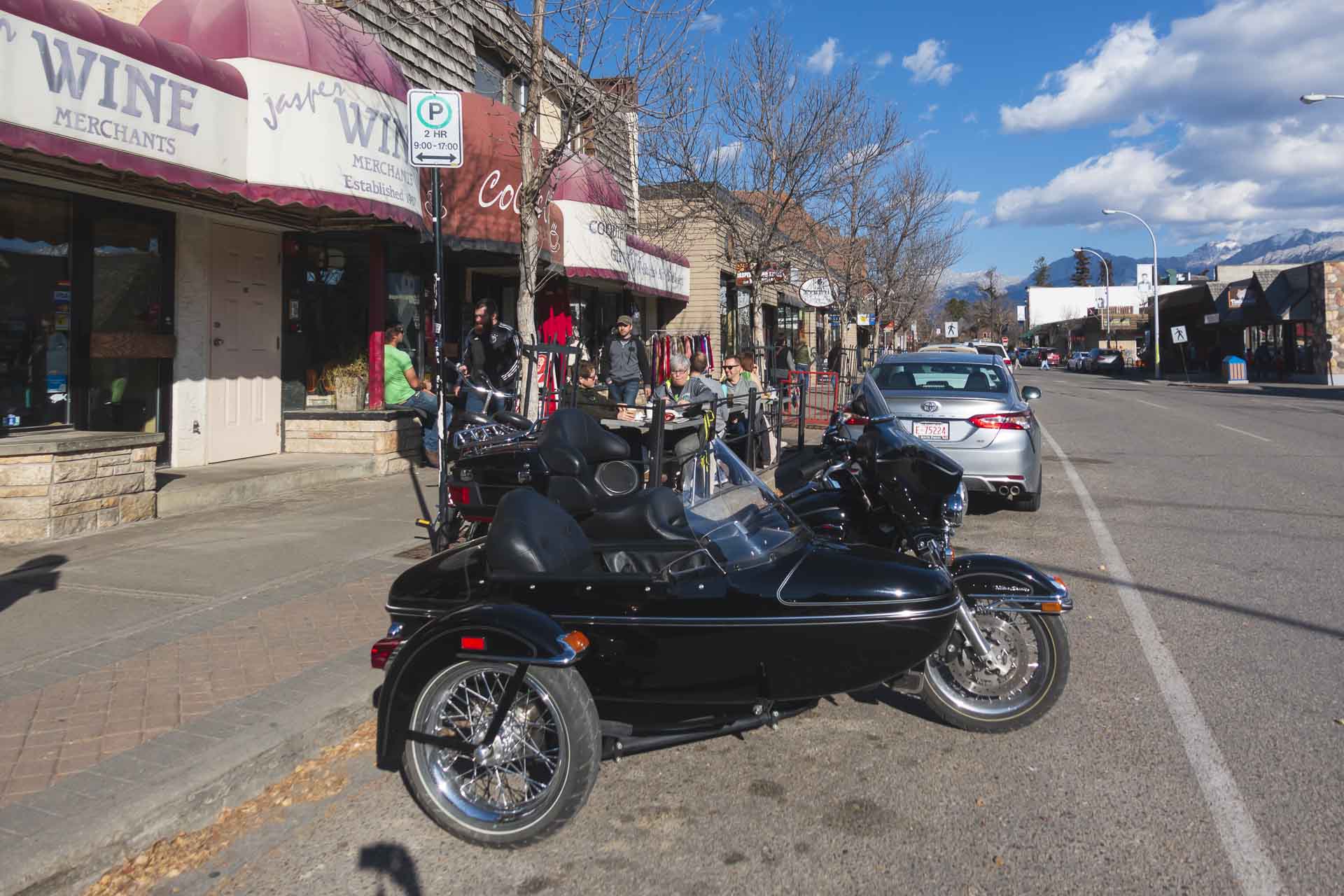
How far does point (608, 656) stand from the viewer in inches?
145

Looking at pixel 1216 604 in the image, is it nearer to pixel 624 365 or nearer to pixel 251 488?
pixel 251 488

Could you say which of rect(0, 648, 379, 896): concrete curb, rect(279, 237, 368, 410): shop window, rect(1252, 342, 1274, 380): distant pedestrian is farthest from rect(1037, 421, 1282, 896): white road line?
rect(1252, 342, 1274, 380): distant pedestrian

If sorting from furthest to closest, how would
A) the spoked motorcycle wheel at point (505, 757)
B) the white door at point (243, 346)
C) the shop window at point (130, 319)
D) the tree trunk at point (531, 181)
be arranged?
1. the white door at point (243, 346)
2. the shop window at point (130, 319)
3. the tree trunk at point (531, 181)
4. the spoked motorcycle wheel at point (505, 757)

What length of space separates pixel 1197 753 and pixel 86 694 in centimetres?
485

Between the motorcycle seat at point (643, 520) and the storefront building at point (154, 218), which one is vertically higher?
the storefront building at point (154, 218)

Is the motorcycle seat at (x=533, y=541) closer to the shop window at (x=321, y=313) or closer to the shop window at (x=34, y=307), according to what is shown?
the shop window at (x=34, y=307)

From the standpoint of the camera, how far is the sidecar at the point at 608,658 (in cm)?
345

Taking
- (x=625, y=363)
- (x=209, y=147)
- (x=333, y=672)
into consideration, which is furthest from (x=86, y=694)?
(x=625, y=363)

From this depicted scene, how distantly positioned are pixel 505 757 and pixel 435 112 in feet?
16.2

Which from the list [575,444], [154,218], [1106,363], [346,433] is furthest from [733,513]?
[1106,363]

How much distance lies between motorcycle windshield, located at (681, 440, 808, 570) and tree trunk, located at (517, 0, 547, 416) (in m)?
4.44

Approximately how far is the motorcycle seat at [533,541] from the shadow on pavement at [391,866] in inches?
41.0

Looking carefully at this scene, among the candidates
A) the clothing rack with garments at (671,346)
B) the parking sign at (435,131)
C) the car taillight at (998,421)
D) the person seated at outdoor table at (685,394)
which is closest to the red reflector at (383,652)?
the person seated at outdoor table at (685,394)

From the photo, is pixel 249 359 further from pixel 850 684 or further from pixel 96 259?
pixel 850 684
